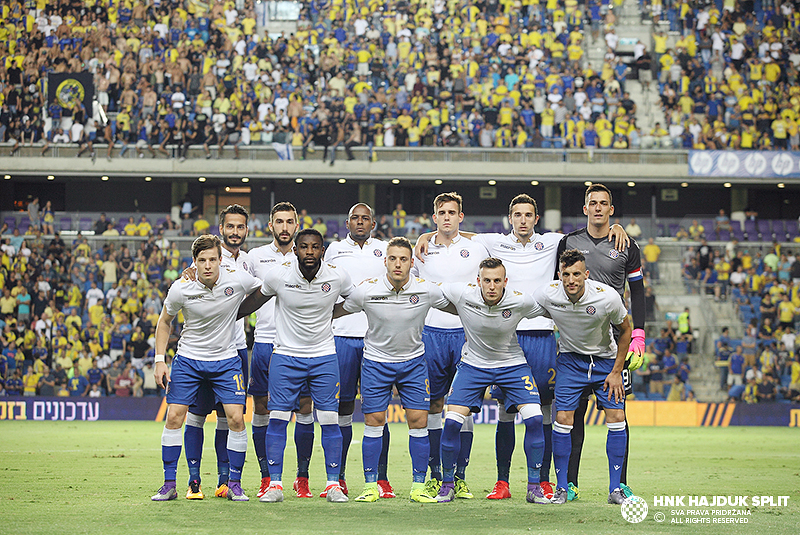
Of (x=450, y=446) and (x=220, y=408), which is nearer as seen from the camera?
(x=450, y=446)

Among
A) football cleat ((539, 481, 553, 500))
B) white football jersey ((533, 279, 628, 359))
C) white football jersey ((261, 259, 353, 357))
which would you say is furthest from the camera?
football cleat ((539, 481, 553, 500))

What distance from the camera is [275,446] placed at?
8.54 m

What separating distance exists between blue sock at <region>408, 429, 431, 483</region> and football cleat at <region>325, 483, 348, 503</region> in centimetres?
72

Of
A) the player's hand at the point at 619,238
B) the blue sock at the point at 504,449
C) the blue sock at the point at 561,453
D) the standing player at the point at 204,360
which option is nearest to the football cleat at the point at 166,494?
the standing player at the point at 204,360

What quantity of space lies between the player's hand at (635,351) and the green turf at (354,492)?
1.34m

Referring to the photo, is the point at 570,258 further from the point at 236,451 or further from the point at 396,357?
the point at 236,451

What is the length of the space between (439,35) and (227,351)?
84.0ft

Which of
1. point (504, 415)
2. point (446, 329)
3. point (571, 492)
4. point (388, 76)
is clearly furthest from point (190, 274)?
point (388, 76)

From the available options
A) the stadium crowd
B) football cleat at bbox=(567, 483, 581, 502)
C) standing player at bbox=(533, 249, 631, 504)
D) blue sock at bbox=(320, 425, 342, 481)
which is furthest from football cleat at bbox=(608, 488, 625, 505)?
the stadium crowd

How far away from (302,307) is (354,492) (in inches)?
86.8

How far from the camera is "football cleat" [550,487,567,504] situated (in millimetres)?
8594

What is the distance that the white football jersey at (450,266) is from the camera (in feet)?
30.8

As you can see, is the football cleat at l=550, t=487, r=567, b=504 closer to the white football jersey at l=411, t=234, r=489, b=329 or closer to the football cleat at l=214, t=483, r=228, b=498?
the white football jersey at l=411, t=234, r=489, b=329

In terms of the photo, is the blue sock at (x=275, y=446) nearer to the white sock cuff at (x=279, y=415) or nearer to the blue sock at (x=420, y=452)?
the white sock cuff at (x=279, y=415)
